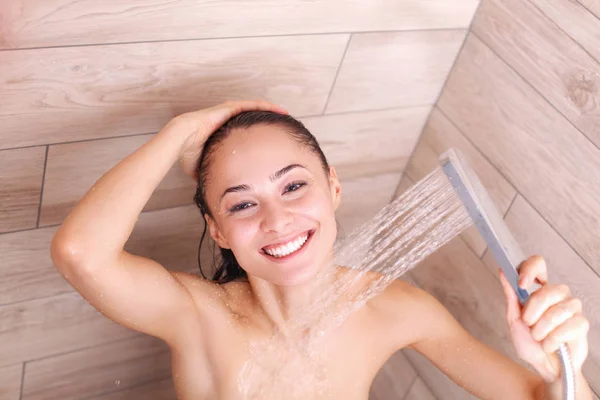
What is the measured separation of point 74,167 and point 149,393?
0.78m

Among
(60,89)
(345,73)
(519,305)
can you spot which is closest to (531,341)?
(519,305)

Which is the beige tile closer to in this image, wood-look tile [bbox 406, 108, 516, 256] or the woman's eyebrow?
the woman's eyebrow

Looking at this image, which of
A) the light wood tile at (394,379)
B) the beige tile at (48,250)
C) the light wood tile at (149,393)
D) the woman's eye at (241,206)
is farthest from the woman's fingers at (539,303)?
the light wood tile at (149,393)

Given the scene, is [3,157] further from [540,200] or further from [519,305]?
[540,200]

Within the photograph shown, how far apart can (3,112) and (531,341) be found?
2.96ft

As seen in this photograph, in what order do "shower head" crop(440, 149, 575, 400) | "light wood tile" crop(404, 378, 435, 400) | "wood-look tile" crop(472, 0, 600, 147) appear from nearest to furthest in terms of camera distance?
"shower head" crop(440, 149, 575, 400) → "wood-look tile" crop(472, 0, 600, 147) → "light wood tile" crop(404, 378, 435, 400)

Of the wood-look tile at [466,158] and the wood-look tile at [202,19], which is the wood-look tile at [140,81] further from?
the wood-look tile at [466,158]

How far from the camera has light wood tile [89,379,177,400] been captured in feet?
5.74

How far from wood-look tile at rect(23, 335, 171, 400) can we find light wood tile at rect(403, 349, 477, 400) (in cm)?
63

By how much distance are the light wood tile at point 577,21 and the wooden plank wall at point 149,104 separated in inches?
8.7

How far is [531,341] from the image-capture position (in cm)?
107

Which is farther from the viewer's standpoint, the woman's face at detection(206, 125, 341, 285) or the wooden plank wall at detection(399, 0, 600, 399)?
the wooden plank wall at detection(399, 0, 600, 399)

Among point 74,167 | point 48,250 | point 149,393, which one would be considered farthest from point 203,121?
point 149,393

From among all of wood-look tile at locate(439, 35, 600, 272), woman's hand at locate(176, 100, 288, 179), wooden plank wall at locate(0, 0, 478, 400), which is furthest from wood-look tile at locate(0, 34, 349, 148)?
wood-look tile at locate(439, 35, 600, 272)
